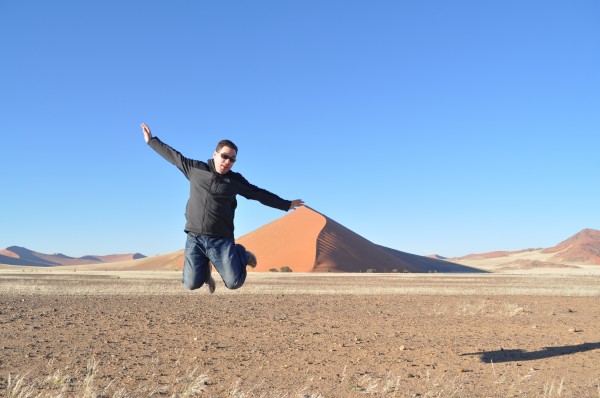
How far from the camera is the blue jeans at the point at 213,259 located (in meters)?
6.37

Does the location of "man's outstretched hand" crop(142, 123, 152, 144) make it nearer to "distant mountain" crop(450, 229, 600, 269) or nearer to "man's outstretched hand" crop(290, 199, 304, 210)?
"man's outstretched hand" crop(290, 199, 304, 210)

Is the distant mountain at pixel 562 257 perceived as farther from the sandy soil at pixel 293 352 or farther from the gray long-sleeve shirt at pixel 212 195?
the gray long-sleeve shirt at pixel 212 195

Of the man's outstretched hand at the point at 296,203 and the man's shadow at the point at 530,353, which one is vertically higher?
the man's outstretched hand at the point at 296,203

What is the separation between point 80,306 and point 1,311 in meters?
1.91

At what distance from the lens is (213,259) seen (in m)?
6.41

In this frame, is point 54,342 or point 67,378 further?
point 54,342


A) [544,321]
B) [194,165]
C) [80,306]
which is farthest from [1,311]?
[544,321]

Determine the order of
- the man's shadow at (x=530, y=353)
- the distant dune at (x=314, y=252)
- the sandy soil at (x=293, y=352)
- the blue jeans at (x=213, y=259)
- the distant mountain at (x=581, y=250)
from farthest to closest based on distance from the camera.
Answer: the distant mountain at (x=581, y=250) < the distant dune at (x=314, y=252) < the man's shadow at (x=530, y=353) < the blue jeans at (x=213, y=259) < the sandy soil at (x=293, y=352)

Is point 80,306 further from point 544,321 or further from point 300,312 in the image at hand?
point 544,321

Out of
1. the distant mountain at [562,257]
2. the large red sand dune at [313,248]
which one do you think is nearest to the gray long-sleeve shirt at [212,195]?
the large red sand dune at [313,248]

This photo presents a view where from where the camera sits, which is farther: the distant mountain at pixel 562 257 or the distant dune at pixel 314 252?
the distant mountain at pixel 562 257

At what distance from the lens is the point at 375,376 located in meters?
6.44

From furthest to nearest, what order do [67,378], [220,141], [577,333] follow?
1. [577,333]
2. [220,141]
3. [67,378]

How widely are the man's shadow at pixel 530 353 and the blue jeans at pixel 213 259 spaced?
3.58 metres
